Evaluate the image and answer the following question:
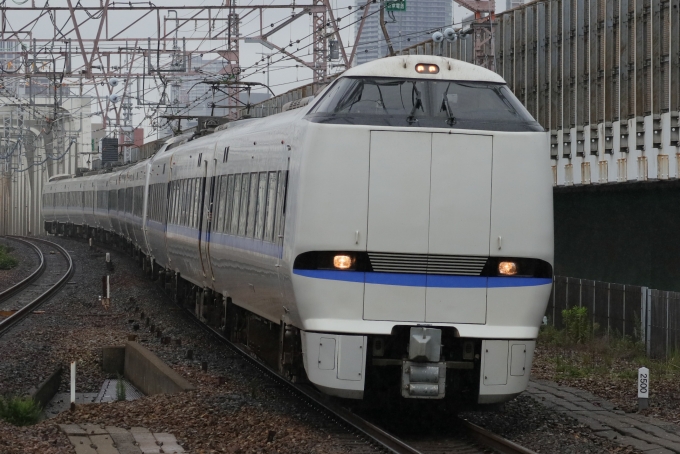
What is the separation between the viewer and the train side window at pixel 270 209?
10539mm

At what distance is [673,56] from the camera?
16.7 meters

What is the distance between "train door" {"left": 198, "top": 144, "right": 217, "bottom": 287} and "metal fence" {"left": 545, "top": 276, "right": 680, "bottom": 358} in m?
5.29

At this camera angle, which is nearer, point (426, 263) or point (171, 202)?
point (426, 263)

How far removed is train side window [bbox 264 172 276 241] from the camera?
34.6ft

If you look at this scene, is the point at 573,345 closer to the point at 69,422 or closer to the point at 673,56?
the point at 673,56

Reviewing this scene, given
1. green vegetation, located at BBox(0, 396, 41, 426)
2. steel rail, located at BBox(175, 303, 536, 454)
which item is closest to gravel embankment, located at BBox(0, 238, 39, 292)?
green vegetation, located at BBox(0, 396, 41, 426)

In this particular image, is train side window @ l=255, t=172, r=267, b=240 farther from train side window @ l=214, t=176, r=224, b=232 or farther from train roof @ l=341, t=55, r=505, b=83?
train side window @ l=214, t=176, r=224, b=232

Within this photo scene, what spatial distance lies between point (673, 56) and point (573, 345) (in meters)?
4.32

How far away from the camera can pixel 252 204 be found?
11789 mm

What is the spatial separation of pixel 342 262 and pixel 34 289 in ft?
62.8

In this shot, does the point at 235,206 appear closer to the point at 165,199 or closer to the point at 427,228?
the point at 427,228

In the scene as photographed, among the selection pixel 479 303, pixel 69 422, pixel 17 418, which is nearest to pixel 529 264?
pixel 479 303

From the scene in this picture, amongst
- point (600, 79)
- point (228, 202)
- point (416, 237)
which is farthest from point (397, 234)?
point (600, 79)

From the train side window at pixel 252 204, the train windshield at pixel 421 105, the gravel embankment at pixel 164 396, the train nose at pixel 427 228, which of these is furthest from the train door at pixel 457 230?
the train side window at pixel 252 204
